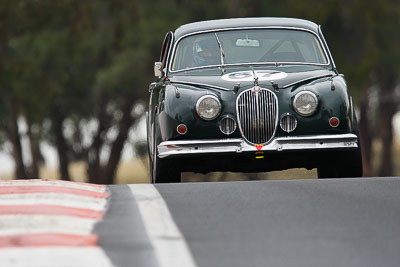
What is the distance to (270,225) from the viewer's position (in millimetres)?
7188

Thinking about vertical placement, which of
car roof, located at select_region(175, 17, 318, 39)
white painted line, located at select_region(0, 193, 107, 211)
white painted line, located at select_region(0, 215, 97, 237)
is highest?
car roof, located at select_region(175, 17, 318, 39)

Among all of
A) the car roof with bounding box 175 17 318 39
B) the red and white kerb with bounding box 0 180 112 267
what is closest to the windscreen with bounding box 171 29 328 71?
the car roof with bounding box 175 17 318 39

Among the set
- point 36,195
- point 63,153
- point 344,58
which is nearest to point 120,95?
point 63,153

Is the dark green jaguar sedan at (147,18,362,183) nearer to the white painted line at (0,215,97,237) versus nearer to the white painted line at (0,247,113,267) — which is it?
the white painted line at (0,215,97,237)

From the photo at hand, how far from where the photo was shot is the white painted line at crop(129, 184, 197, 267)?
5946 mm

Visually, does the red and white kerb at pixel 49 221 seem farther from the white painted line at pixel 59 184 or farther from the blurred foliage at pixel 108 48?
the blurred foliage at pixel 108 48

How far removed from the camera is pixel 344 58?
36.2 meters

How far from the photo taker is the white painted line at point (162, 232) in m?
5.95

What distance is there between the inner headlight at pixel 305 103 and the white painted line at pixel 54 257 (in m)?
5.29

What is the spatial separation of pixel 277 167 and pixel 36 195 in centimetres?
357

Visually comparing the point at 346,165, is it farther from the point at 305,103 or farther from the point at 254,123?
the point at 254,123

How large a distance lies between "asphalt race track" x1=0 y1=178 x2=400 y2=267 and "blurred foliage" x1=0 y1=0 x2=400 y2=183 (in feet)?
79.1

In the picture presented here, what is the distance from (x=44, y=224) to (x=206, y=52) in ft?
19.7

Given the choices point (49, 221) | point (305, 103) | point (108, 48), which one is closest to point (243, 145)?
point (305, 103)
